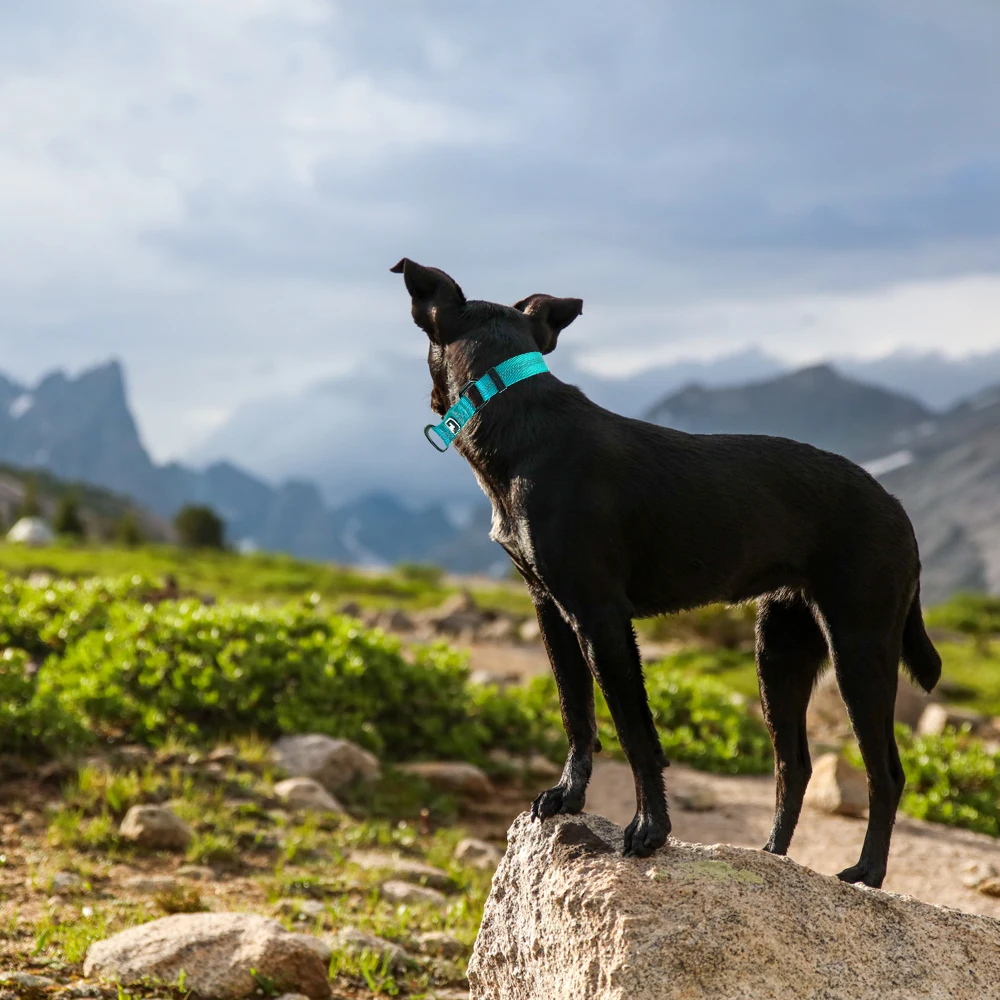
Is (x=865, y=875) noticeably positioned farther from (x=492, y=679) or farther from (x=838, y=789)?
(x=492, y=679)

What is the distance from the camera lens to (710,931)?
11.7 feet

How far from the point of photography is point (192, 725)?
909 cm

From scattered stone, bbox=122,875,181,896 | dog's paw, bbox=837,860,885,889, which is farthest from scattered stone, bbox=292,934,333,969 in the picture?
dog's paw, bbox=837,860,885,889

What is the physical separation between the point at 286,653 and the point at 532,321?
6673mm

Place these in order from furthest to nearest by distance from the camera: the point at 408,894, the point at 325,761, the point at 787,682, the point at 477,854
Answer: the point at 325,761, the point at 477,854, the point at 408,894, the point at 787,682

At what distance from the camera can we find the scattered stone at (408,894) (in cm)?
659

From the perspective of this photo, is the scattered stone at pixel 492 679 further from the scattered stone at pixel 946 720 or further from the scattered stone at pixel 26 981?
the scattered stone at pixel 26 981

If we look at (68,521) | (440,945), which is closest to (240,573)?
(68,521)

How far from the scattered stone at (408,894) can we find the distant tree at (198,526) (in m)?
35.0

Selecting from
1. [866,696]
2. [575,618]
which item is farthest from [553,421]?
[866,696]

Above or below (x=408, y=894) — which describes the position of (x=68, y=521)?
above

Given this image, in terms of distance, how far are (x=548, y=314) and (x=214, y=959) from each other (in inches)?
134

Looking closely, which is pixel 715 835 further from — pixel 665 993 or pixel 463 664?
pixel 665 993

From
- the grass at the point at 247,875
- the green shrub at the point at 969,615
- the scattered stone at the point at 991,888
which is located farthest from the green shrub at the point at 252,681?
the green shrub at the point at 969,615
